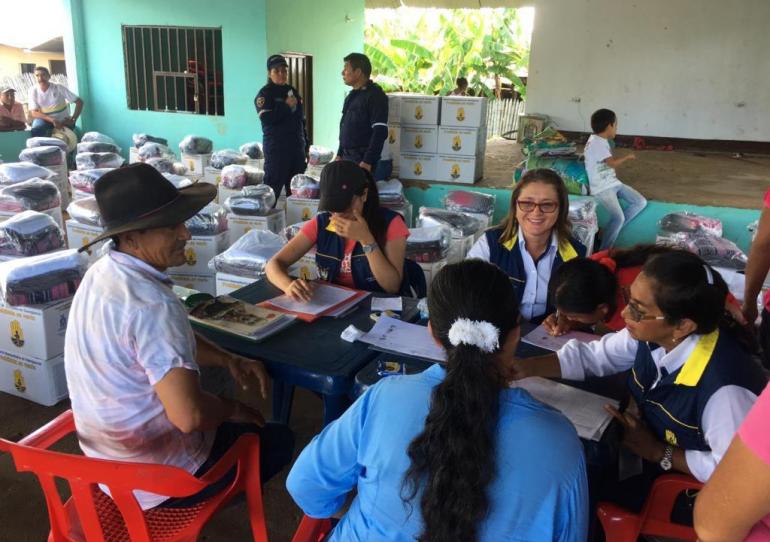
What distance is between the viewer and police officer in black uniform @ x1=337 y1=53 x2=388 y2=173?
486cm

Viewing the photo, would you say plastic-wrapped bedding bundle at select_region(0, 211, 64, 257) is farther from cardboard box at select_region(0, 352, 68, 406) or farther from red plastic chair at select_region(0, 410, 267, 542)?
red plastic chair at select_region(0, 410, 267, 542)

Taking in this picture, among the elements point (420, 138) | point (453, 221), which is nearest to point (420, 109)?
point (420, 138)

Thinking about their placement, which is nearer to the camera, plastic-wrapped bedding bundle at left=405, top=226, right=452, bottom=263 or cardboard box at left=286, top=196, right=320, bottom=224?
plastic-wrapped bedding bundle at left=405, top=226, right=452, bottom=263

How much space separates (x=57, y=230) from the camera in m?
3.32

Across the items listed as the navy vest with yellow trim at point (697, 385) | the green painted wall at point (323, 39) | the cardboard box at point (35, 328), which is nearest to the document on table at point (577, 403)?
the navy vest with yellow trim at point (697, 385)

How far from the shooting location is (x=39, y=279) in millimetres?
2703

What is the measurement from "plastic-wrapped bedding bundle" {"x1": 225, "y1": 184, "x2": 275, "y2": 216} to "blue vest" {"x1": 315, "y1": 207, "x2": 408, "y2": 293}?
1.97 meters

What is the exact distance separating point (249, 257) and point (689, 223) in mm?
3247

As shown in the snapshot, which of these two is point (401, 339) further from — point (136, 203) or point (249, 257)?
point (249, 257)

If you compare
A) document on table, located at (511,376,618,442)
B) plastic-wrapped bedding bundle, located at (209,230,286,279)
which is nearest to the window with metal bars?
plastic-wrapped bedding bundle, located at (209,230,286,279)

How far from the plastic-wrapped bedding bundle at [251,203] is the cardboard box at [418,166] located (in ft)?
4.83

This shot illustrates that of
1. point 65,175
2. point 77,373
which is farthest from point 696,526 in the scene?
point 65,175

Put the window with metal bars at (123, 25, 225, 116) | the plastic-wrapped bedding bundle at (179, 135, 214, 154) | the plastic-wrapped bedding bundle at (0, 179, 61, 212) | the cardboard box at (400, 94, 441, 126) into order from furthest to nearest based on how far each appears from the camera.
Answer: the window with metal bars at (123, 25, 225, 116) < the plastic-wrapped bedding bundle at (179, 135, 214, 154) < the cardboard box at (400, 94, 441, 126) < the plastic-wrapped bedding bundle at (0, 179, 61, 212)

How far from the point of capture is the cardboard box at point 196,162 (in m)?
6.99
